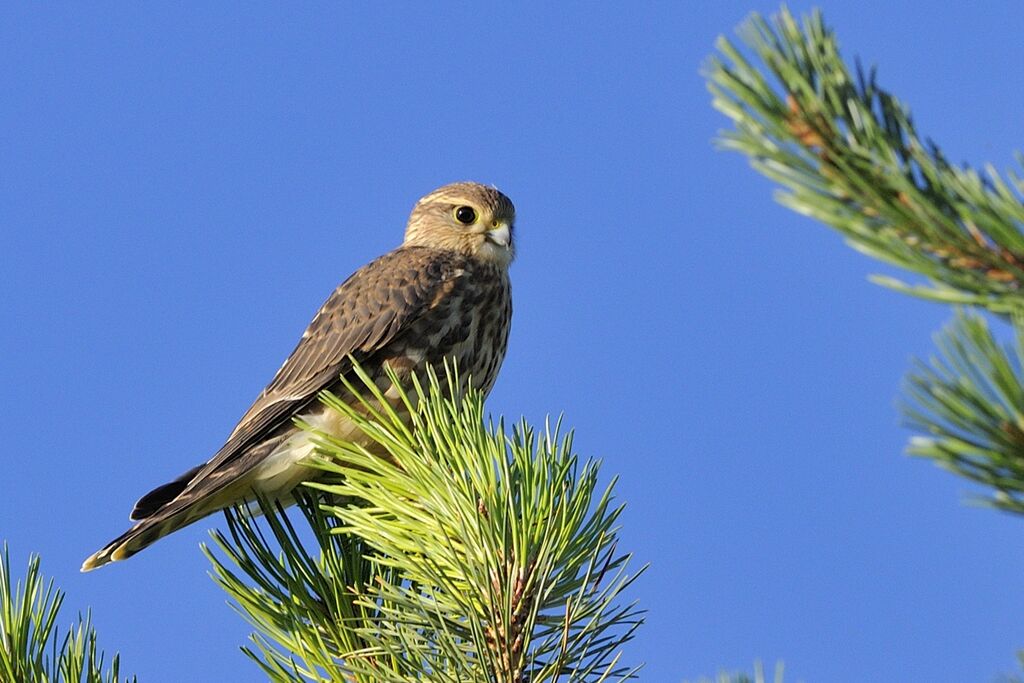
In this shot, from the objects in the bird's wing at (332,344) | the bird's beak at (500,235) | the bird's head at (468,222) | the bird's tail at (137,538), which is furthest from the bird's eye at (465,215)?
the bird's tail at (137,538)

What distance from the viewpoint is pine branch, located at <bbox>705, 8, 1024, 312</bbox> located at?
4.16 ft

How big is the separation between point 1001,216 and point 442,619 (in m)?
1.33

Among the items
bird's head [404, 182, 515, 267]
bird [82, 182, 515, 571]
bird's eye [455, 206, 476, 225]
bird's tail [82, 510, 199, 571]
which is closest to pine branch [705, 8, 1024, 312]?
bird [82, 182, 515, 571]

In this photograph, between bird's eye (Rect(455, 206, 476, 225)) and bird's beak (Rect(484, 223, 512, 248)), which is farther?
bird's eye (Rect(455, 206, 476, 225))

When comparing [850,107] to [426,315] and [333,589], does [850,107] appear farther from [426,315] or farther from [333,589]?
[426,315]

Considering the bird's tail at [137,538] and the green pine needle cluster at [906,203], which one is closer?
the green pine needle cluster at [906,203]

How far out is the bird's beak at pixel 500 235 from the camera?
6027 mm

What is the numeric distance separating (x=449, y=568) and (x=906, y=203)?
54.5 inches

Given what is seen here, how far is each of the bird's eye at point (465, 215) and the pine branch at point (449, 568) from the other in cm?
350

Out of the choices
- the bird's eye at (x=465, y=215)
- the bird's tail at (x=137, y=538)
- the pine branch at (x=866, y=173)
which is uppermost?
the bird's eye at (x=465, y=215)

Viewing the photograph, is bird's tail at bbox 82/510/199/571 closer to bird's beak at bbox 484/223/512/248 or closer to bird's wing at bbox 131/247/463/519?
bird's wing at bbox 131/247/463/519

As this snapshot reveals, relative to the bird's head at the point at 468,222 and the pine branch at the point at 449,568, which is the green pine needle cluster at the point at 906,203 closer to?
the pine branch at the point at 449,568

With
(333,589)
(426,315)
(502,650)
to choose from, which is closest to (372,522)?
(333,589)

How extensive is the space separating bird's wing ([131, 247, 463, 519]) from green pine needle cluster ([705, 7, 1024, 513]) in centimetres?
340
